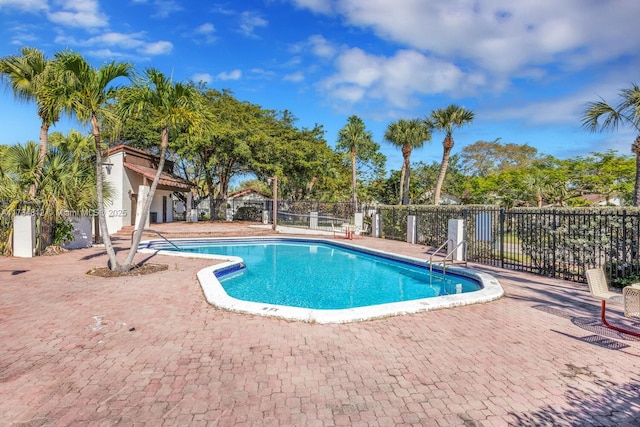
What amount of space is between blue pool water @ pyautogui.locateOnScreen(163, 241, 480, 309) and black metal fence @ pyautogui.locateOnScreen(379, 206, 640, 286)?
2.31 meters

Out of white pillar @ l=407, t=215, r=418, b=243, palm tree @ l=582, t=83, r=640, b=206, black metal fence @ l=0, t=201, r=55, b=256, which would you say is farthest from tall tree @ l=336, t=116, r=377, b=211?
black metal fence @ l=0, t=201, r=55, b=256

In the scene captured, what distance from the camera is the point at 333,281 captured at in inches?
395

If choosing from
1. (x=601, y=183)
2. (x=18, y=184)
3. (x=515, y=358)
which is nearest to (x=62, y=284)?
(x=18, y=184)

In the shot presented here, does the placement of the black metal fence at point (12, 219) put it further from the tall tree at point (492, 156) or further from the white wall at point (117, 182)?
the tall tree at point (492, 156)

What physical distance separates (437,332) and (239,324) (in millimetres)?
2957

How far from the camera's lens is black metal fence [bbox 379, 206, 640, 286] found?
7457 millimetres

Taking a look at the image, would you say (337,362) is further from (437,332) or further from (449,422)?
(437,332)

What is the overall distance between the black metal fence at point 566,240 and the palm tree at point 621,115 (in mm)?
3493

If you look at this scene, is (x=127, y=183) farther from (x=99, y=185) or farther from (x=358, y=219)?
(x=99, y=185)

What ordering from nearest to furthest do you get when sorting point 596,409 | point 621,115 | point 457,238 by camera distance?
point 596,409 → point 621,115 → point 457,238

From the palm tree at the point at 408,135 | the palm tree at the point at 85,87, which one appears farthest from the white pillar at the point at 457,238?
the palm tree at the point at 408,135

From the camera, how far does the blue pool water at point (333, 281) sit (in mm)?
8086

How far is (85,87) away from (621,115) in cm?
1447

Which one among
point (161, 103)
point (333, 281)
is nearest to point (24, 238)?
point (161, 103)
